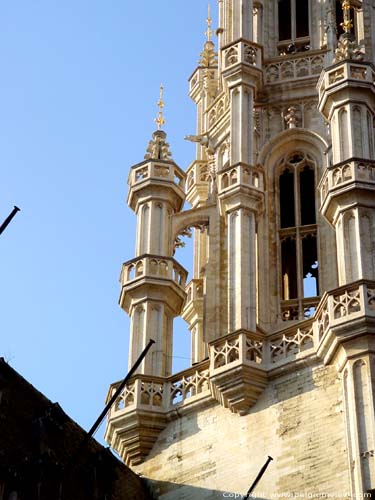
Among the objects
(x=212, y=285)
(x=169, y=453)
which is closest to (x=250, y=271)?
(x=212, y=285)

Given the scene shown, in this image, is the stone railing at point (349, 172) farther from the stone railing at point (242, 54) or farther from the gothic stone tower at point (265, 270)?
the stone railing at point (242, 54)

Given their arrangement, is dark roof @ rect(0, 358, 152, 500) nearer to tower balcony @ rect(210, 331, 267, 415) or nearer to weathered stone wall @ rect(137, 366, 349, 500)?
weathered stone wall @ rect(137, 366, 349, 500)

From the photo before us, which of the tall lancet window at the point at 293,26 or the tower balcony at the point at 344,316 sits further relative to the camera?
the tall lancet window at the point at 293,26

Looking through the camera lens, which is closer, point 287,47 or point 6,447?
point 6,447

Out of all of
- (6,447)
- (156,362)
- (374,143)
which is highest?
(374,143)

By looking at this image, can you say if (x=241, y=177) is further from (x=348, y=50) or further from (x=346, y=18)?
(x=346, y=18)

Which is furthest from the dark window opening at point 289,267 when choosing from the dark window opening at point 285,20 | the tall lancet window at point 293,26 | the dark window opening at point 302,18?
the dark window opening at point 302,18

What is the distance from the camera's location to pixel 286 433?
3428 centimetres

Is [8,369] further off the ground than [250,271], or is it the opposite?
[250,271]

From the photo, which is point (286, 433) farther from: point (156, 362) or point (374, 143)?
point (374, 143)

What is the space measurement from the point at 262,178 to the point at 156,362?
503cm

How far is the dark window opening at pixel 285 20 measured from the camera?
44.5m

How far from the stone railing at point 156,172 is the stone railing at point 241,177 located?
44.9 inches

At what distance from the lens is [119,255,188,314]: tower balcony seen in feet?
125
